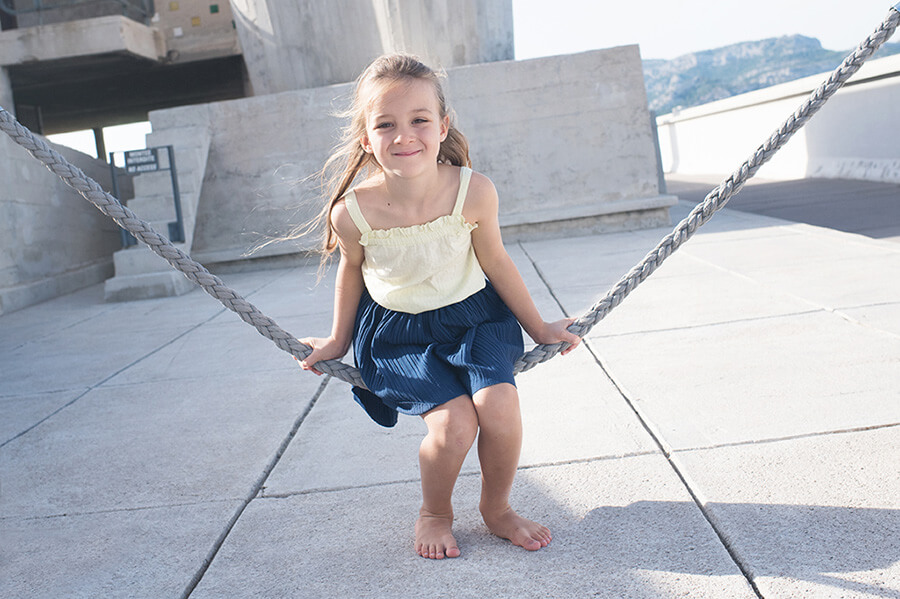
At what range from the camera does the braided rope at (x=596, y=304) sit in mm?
2312

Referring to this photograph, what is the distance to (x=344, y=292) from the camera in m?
2.50

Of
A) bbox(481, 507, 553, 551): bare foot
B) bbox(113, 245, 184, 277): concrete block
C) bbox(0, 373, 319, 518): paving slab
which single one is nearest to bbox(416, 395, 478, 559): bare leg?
bbox(481, 507, 553, 551): bare foot

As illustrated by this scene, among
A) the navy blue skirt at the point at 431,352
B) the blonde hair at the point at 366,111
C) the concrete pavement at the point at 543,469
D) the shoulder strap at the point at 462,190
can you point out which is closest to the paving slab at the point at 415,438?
the concrete pavement at the point at 543,469

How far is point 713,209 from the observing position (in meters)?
2.41

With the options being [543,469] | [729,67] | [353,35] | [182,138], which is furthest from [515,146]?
[729,67]

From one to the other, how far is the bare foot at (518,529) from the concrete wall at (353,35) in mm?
7629

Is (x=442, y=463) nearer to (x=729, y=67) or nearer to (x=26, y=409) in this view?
(x=26, y=409)

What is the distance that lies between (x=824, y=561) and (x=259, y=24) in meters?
9.07

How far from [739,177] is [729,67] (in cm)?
6172

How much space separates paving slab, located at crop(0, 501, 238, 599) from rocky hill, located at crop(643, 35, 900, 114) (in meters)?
42.4

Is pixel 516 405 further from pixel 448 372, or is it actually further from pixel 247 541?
pixel 247 541

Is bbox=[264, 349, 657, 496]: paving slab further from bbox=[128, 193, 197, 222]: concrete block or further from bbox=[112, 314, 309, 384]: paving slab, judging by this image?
bbox=[128, 193, 197, 222]: concrete block

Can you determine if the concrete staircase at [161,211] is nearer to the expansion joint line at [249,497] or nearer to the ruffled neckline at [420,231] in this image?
the expansion joint line at [249,497]

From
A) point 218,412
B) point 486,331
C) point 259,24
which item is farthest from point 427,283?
point 259,24
